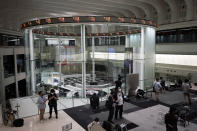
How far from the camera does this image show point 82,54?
1163cm

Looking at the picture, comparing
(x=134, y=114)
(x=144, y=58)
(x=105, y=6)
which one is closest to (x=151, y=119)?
(x=134, y=114)

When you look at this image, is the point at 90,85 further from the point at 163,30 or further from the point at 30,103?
the point at 163,30

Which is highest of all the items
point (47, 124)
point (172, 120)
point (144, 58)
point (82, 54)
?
point (82, 54)

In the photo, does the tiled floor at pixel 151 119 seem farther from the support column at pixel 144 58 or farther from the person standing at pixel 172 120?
the support column at pixel 144 58

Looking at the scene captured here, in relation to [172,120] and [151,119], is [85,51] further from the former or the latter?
[172,120]

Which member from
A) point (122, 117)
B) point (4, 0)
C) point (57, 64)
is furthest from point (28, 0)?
point (122, 117)

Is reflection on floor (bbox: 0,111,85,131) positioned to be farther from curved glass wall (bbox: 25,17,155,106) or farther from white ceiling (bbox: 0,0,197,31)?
white ceiling (bbox: 0,0,197,31)

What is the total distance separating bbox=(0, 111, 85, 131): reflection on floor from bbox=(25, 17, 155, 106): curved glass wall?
11.1ft

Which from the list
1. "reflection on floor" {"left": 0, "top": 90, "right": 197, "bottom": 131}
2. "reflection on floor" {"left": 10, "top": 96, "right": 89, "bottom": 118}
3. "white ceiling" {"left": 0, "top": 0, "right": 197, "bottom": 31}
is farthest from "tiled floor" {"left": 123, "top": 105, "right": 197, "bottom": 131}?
"white ceiling" {"left": 0, "top": 0, "right": 197, "bottom": 31}

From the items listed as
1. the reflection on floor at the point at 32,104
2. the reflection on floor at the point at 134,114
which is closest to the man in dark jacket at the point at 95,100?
the reflection on floor at the point at 134,114

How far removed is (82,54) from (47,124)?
5.80 meters

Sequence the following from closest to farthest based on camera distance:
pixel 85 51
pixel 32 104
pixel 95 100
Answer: pixel 95 100 → pixel 32 104 → pixel 85 51

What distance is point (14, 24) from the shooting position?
99.1 ft

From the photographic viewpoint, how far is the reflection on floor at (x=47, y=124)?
695cm
